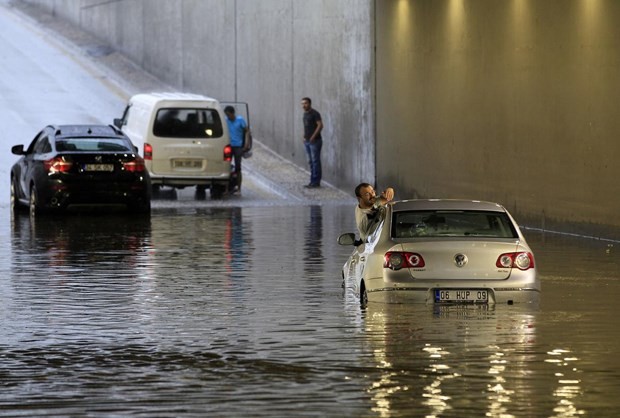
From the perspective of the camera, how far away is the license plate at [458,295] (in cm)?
1451

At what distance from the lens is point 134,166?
2941 centimetres

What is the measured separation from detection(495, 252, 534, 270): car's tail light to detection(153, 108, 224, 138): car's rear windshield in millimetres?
20414

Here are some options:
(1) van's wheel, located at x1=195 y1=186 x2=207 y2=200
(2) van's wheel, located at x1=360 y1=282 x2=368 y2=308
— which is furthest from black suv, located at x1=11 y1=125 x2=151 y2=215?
(2) van's wheel, located at x1=360 y1=282 x2=368 y2=308

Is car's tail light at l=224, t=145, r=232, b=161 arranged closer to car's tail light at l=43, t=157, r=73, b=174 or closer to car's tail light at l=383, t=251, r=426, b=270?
car's tail light at l=43, t=157, r=73, b=174

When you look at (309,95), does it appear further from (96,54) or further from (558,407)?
(558,407)

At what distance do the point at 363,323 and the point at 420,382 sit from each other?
10.8ft

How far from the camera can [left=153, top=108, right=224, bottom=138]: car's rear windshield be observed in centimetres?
3444

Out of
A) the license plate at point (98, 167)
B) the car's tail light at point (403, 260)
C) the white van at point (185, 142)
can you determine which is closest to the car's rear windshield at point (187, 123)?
the white van at point (185, 142)

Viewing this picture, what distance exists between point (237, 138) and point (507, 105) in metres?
9.00

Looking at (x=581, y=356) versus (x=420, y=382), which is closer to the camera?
(x=420, y=382)

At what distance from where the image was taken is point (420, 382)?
1073 cm

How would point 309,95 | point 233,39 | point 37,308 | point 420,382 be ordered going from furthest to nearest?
1. point 233,39
2. point 309,95
3. point 37,308
4. point 420,382

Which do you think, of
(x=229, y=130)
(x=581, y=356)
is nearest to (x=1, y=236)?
(x=229, y=130)

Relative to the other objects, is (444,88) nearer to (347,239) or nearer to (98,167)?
(98,167)
